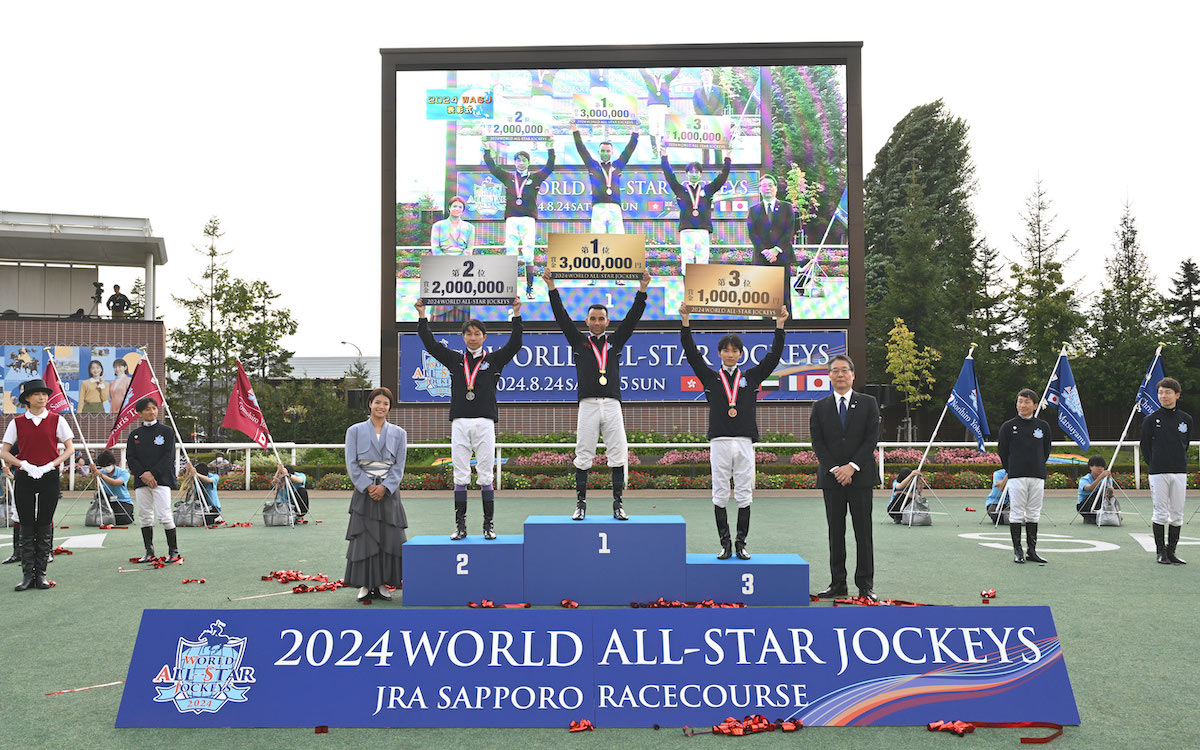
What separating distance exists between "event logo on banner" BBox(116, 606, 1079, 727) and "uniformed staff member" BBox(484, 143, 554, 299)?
19.0 metres

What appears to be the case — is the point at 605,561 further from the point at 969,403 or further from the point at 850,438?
the point at 969,403

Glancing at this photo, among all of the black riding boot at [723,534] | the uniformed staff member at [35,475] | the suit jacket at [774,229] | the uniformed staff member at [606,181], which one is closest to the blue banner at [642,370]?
the suit jacket at [774,229]

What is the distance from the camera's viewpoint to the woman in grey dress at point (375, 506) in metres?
7.30

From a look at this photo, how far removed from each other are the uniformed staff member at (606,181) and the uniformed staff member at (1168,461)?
50.7 feet

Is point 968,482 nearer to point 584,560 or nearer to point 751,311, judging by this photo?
point 751,311

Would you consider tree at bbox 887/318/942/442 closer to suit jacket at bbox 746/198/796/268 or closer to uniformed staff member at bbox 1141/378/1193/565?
suit jacket at bbox 746/198/796/268

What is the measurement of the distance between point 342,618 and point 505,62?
21.9m

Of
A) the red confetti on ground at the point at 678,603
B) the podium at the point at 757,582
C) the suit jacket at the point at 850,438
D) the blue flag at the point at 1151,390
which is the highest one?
the blue flag at the point at 1151,390

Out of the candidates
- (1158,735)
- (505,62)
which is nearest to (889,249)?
(505,62)

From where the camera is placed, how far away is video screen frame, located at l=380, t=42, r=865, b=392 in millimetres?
23672

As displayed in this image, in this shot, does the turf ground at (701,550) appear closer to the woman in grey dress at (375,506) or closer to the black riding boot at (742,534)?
the woman in grey dress at (375,506)

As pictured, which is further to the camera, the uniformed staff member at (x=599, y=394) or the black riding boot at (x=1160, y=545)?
the black riding boot at (x=1160, y=545)

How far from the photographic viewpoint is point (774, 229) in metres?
23.3

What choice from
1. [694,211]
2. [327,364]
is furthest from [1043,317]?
[327,364]
